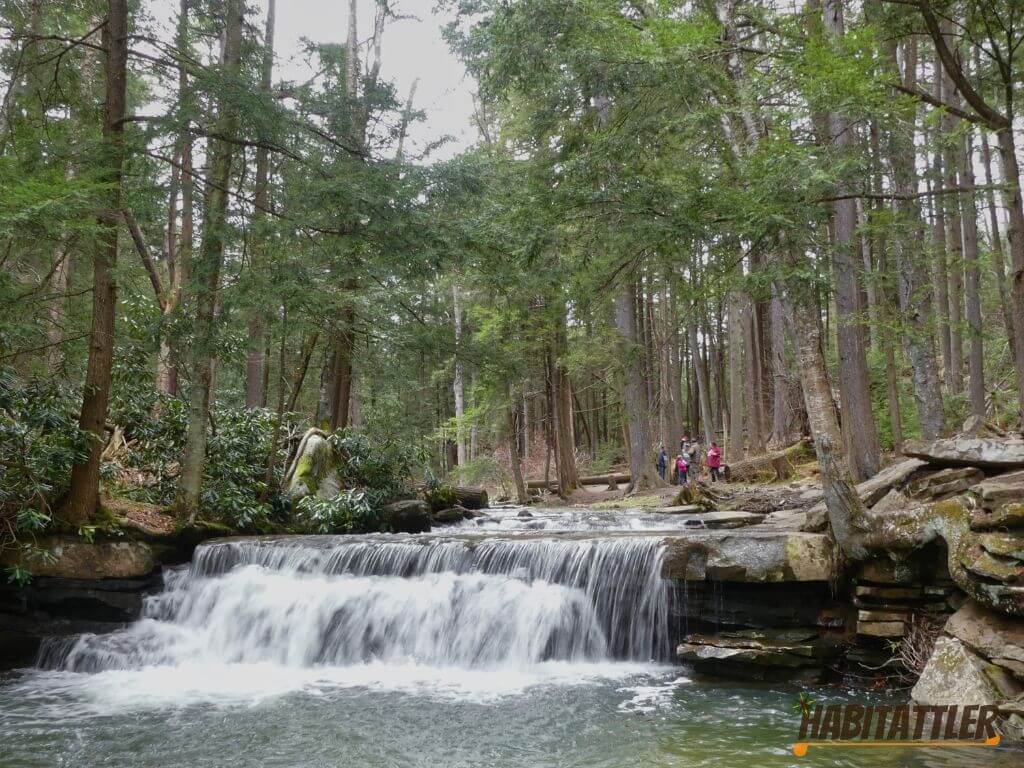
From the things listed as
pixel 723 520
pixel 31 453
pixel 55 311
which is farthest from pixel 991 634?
pixel 55 311

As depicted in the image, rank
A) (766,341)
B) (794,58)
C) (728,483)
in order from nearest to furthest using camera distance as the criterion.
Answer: (794,58)
(728,483)
(766,341)

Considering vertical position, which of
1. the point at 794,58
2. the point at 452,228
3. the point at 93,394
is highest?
the point at 794,58

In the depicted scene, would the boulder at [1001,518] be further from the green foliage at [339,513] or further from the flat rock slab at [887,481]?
the green foliage at [339,513]

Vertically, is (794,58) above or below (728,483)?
above

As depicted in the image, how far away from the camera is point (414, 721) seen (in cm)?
625

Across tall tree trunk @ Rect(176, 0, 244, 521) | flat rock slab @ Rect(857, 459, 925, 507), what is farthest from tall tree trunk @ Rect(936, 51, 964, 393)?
tall tree trunk @ Rect(176, 0, 244, 521)

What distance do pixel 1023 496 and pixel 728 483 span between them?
13959 mm

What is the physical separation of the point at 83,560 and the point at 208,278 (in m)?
3.97

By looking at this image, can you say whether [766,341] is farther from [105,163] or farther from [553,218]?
[105,163]

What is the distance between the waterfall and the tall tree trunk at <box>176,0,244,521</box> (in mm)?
1727

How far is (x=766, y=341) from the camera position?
993 inches

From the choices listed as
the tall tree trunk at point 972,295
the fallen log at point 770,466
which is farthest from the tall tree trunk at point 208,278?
the fallen log at point 770,466

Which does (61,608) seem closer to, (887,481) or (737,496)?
(887,481)

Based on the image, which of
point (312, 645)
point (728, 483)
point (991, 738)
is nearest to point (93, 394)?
point (312, 645)
